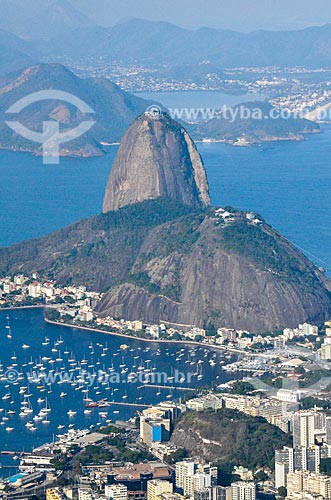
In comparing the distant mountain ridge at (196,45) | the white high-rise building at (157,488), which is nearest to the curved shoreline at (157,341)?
the white high-rise building at (157,488)

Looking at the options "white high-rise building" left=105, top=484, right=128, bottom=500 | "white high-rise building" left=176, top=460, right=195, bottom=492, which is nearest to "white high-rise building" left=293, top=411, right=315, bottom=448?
"white high-rise building" left=176, top=460, right=195, bottom=492

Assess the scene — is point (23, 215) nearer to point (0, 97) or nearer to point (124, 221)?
point (124, 221)

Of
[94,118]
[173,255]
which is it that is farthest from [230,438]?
[94,118]

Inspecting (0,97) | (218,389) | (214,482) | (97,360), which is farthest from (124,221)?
(0,97)

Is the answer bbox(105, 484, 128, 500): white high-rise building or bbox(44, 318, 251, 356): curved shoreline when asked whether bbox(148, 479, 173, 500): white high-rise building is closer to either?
bbox(105, 484, 128, 500): white high-rise building

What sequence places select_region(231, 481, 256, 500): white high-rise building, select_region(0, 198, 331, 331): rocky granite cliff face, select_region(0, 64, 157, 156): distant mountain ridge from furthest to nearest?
select_region(0, 64, 157, 156): distant mountain ridge, select_region(0, 198, 331, 331): rocky granite cliff face, select_region(231, 481, 256, 500): white high-rise building
